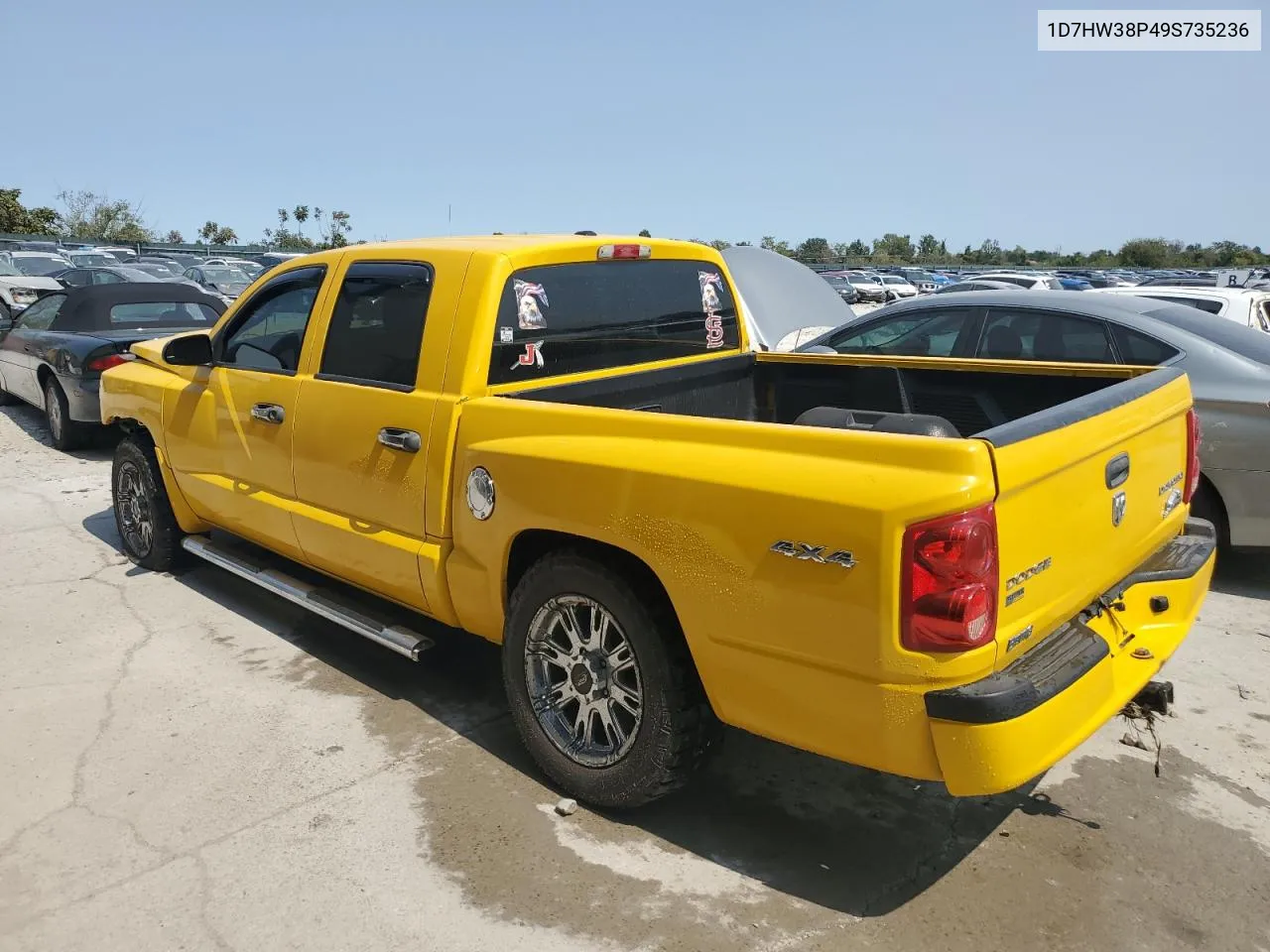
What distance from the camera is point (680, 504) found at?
2770mm

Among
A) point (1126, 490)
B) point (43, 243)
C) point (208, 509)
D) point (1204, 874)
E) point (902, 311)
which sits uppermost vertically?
point (43, 243)

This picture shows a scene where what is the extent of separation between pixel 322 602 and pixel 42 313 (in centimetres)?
767

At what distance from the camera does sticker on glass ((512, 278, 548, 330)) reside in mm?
3717

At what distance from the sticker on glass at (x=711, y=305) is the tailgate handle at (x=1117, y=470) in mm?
2110

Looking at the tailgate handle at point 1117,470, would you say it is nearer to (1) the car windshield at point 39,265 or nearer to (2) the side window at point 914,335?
(2) the side window at point 914,335

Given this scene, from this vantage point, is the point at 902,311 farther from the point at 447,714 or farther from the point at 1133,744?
the point at 447,714

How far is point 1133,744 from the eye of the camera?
12.3ft

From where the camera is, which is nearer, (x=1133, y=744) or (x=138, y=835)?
(x=138, y=835)

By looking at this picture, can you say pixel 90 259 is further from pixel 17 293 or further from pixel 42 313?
pixel 42 313

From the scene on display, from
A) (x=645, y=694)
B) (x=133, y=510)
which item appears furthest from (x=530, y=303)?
(x=133, y=510)

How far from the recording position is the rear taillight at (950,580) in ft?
7.60

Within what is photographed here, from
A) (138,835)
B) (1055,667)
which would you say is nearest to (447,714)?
(138,835)

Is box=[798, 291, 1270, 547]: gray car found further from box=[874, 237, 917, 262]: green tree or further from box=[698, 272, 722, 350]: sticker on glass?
box=[874, 237, 917, 262]: green tree

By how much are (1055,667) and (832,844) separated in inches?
39.0
